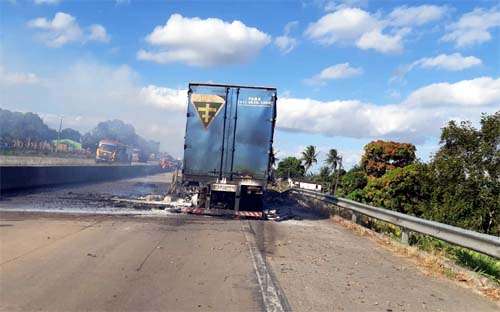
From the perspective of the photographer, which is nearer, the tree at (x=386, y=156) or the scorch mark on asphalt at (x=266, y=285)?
the scorch mark on asphalt at (x=266, y=285)

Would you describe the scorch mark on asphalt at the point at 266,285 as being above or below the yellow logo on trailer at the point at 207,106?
below

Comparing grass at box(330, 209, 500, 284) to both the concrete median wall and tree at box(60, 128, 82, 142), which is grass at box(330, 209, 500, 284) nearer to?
the concrete median wall

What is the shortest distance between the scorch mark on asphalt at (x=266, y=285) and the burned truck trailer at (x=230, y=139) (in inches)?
226

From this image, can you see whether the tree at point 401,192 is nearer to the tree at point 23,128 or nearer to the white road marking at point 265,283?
the white road marking at point 265,283

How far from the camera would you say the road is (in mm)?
5684

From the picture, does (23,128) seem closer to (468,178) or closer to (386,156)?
(386,156)

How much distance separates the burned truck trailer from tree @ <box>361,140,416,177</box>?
54705 mm

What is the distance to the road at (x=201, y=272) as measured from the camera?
5684 mm

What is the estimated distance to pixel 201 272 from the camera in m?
7.24

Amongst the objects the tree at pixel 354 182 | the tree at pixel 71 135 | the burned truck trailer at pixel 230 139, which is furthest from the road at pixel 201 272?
the tree at pixel 71 135

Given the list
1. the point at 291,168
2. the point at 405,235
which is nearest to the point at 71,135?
the point at 291,168

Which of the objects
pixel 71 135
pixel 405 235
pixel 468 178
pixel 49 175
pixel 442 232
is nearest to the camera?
pixel 442 232

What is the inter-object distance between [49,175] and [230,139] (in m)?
14.8

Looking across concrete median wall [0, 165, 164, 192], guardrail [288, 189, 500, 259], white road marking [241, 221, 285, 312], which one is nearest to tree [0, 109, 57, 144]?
concrete median wall [0, 165, 164, 192]
